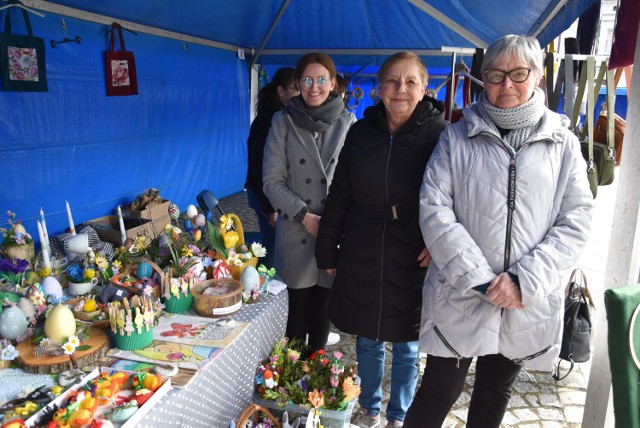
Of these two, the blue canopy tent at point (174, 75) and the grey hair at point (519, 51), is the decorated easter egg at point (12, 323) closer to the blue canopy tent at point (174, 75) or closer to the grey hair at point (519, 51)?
the grey hair at point (519, 51)

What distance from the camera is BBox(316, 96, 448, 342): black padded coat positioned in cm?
176

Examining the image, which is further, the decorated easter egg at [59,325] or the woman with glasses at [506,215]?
the woman with glasses at [506,215]

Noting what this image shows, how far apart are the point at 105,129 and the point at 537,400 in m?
4.35

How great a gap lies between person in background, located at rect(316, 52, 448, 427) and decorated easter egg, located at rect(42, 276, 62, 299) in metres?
0.98

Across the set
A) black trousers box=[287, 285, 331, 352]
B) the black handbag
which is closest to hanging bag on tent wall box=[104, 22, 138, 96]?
black trousers box=[287, 285, 331, 352]

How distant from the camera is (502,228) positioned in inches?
59.0

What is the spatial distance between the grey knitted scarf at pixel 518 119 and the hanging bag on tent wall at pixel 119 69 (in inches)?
164

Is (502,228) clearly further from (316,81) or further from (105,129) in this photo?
(105,129)

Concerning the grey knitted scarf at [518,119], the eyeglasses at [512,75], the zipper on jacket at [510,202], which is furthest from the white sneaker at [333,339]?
the eyeglasses at [512,75]

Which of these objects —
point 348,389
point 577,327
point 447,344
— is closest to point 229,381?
point 348,389

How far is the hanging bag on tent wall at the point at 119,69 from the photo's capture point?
4582 millimetres

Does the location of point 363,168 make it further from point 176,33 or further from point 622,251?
point 176,33

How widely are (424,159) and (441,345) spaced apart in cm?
68

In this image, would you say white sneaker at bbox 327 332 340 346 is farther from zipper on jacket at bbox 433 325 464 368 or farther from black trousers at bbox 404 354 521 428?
zipper on jacket at bbox 433 325 464 368
